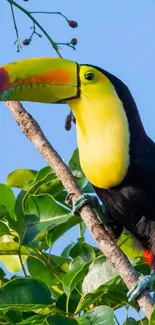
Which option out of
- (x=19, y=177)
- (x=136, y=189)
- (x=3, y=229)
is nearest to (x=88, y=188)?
(x=136, y=189)

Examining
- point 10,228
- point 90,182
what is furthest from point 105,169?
point 10,228

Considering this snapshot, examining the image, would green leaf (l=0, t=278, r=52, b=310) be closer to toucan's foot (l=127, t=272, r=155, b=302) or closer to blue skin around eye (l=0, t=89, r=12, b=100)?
toucan's foot (l=127, t=272, r=155, b=302)

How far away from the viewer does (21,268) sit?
7.97ft

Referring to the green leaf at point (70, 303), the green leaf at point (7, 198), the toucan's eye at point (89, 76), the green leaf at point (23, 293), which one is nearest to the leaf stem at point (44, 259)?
the green leaf at point (7, 198)

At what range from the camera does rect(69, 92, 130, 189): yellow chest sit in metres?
2.58

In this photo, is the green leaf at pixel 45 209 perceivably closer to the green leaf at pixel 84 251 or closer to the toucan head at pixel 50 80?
the green leaf at pixel 84 251

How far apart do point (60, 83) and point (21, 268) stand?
62 centimetres

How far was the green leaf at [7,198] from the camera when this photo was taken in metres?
2.24

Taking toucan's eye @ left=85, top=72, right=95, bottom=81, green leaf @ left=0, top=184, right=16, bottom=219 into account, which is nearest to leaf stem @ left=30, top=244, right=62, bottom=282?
green leaf @ left=0, top=184, right=16, bottom=219

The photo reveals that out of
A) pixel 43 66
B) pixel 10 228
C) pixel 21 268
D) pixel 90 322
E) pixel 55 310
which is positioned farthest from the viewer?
pixel 43 66

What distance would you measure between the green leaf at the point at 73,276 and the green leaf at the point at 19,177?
1.41 ft

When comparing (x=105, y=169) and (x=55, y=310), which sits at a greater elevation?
(x=105, y=169)

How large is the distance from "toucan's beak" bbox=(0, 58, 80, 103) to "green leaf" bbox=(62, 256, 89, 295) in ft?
2.09

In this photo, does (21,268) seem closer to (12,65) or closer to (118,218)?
(118,218)
